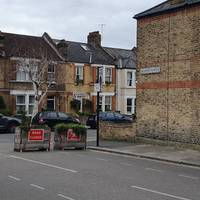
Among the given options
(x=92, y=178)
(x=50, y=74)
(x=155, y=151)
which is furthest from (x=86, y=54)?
(x=92, y=178)

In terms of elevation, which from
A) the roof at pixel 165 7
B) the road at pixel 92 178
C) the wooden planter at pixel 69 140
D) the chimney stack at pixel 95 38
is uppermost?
the chimney stack at pixel 95 38

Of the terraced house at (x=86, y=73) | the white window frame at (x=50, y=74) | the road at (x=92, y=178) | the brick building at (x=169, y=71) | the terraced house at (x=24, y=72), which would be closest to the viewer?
the road at (x=92, y=178)

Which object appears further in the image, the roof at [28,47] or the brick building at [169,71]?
the roof at [28,47]

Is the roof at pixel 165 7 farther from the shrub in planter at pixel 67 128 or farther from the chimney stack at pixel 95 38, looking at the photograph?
the chimney stack at pixel 95 38

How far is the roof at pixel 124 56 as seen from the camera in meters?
52.3

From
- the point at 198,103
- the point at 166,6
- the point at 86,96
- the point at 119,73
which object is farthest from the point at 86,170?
the point at 119,73

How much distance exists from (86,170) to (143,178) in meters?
2.14

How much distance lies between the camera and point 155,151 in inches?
810

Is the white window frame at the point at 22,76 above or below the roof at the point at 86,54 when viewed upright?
below

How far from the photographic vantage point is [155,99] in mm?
23391

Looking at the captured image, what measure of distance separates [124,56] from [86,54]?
6.18 meters

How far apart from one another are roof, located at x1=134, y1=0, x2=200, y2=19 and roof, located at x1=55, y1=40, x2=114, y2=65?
24.5m

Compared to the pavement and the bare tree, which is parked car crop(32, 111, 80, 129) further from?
the pavement

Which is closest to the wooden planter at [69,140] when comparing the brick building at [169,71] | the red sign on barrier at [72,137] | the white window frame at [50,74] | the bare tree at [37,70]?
the red sign on barrier at [72,137]
